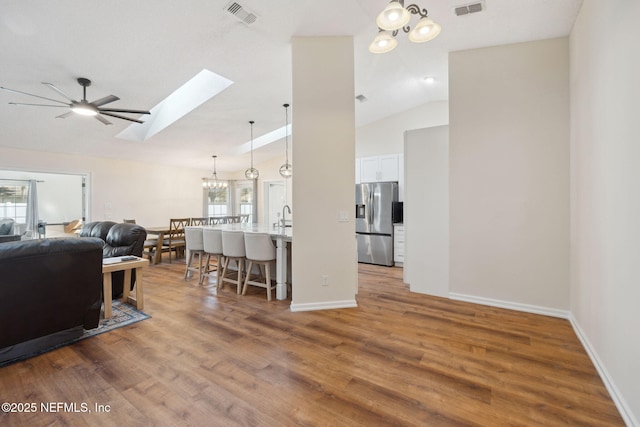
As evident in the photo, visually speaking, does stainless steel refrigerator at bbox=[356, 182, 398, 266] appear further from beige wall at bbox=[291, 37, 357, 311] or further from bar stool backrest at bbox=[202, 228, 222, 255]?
bar stool backrest at bbox=[202, 228, 222, 255]

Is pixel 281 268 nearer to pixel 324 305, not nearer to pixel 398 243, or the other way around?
pixel 324 305

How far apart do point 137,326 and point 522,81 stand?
4835 mm

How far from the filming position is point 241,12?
273 cm

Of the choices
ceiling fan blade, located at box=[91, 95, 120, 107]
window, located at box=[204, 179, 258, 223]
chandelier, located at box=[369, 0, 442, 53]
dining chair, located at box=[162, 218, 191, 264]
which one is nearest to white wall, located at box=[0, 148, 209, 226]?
window, located at box=[204, 179, 258, 223]

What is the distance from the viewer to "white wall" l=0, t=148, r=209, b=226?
5.62m

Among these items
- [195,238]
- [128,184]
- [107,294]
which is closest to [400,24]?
[107,294]

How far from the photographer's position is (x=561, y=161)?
3006 mm

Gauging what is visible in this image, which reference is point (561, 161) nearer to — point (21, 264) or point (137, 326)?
point (137, 326)

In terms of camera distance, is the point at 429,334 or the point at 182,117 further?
the point at 182,117

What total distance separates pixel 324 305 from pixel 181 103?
4.23 metres

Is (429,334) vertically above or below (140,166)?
below

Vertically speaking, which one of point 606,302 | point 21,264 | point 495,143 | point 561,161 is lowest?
point 606,302

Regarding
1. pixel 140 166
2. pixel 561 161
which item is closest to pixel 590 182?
pixel 561 161

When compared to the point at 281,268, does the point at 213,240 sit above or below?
above
